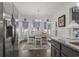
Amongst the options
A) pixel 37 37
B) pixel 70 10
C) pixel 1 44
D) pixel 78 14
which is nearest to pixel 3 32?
pixel 1 44

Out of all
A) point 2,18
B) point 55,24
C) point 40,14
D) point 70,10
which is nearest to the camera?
point 2,18

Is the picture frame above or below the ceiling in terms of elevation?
below

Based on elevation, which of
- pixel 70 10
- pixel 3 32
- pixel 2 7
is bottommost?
pixel 3 32

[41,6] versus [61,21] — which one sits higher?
[41,6]

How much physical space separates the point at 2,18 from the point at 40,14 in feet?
13.5

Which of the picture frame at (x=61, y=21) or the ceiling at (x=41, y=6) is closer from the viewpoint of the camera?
the ceiling at (x=41, y=6)

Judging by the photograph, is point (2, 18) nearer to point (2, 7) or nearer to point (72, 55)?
point (2, 7)

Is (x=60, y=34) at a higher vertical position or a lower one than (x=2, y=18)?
lower

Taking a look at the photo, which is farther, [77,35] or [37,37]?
[37,37]

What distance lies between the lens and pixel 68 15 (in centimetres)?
262

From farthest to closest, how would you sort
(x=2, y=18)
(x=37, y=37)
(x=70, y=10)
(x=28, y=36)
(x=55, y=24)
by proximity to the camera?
(x=37, y=37), (x=28, y=36), (x=55, y=24), (x=70, y=10), (x=2, y=18)

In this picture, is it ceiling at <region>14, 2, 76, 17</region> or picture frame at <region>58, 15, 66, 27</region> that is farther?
picture frame at <region>58, 15, 66, 27</region>

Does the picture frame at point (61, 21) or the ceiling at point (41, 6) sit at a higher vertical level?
the ceiling at point (41, 6)

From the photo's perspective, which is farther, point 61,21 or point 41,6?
point 41,6
